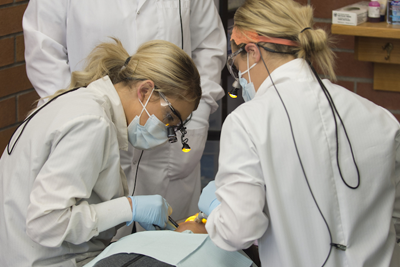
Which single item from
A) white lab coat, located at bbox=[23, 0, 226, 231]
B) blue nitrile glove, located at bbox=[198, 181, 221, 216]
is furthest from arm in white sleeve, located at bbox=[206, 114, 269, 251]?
white lab coat, located at bbox=[23, 0, 226, 231]

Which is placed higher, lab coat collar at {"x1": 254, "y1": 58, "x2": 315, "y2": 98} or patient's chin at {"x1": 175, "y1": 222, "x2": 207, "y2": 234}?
lab coat collar at {"x1": 254, "y1": 58, "x2": 315, "y2": 98}

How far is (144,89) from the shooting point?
4.71 feet

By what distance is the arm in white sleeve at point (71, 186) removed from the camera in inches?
45.8

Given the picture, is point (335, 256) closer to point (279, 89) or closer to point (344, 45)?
point (279, 89)

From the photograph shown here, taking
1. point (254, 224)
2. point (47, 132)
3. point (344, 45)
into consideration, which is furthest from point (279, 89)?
point (344, 45)

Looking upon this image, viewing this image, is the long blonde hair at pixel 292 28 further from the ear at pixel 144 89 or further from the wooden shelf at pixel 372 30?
the wooden shelf at pixel 372 30

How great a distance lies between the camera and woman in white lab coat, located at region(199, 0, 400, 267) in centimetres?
104

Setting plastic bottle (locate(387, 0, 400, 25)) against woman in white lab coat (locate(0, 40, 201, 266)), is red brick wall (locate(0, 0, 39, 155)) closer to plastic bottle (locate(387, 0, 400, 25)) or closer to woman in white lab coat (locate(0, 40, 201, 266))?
woman in white lab coat (locate(0, 40, 201, 266))

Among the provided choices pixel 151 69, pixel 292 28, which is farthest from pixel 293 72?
pixel 151 69

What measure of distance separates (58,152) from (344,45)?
5.94 ft

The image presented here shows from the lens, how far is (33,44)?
6.18ft

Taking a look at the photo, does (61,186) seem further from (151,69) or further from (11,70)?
(11,70)

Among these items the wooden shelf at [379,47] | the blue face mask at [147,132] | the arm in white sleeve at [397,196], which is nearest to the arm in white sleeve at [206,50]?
the blue face mask at [147,132]

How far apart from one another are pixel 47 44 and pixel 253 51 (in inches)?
40.5
